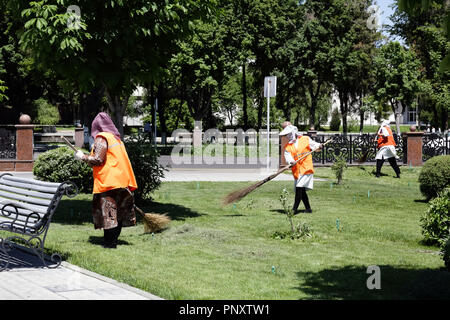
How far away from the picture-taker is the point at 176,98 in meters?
52.3

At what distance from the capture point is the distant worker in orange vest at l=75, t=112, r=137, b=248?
26.4 ft

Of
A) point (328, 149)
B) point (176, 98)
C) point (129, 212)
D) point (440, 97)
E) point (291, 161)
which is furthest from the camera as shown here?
point (176, 98)

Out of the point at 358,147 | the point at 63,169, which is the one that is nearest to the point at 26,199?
the point at 63,169

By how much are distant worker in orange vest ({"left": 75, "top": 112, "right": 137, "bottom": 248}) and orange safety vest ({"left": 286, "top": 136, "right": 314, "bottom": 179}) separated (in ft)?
14.2

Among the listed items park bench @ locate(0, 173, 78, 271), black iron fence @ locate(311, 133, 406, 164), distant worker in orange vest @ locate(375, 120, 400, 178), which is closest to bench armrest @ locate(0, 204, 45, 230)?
park bench @ locate(0, 173, 78, 271)

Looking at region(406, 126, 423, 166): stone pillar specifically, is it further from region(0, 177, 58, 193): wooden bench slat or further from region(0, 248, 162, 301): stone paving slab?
region(0, 248, 162, 301): stone paving slab

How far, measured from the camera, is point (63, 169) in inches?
550

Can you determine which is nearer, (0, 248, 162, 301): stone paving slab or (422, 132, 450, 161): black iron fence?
(0, 248, 162, 301): stone paving slab

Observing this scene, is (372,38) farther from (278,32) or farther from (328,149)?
(328,149)

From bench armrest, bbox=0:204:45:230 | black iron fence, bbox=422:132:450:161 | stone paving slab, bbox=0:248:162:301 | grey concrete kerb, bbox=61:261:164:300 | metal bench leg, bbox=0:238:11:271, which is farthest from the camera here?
black iron fence, bbox=422:132:450:161

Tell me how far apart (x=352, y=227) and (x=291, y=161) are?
1985mm

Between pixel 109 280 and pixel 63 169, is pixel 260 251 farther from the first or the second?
pixel 63 169

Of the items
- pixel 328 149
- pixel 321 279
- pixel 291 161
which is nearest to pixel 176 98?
pixel 328 149

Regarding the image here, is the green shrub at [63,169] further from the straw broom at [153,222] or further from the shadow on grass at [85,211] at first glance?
the straw broom at [153,222]
